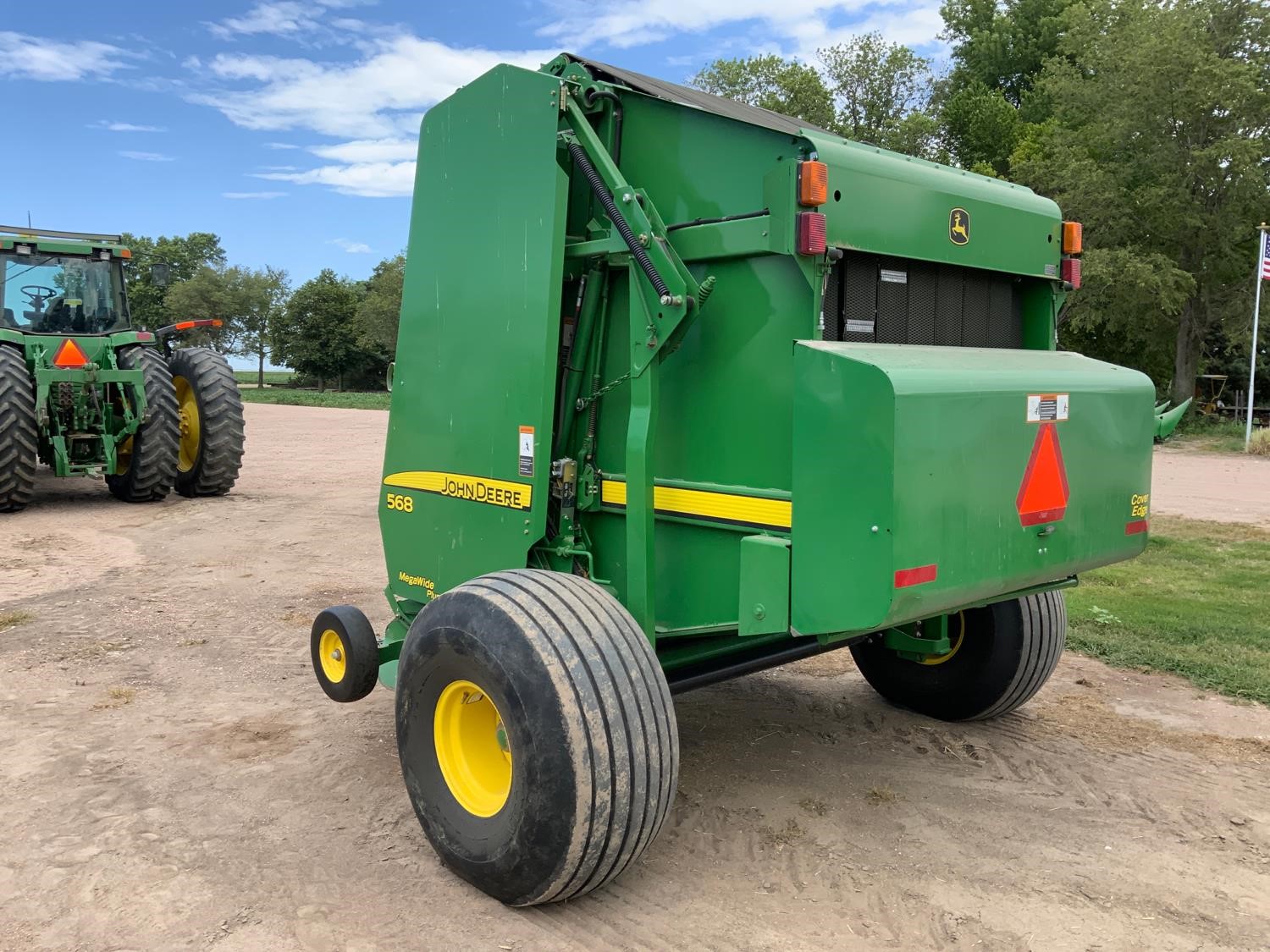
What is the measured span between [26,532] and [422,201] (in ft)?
23.9

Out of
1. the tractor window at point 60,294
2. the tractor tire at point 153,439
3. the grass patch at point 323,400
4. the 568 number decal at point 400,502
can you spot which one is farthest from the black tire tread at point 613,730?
the grass patch at point 323,400

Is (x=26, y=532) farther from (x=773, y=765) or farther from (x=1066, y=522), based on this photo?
(x=1066, y=522)

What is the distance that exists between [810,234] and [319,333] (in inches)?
2267

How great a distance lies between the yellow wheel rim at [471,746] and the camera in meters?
3.34

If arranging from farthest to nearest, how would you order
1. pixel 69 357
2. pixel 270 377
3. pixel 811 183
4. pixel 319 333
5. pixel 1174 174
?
pixel 270 377, pixel 319 333, pixel 1174 174, pixel 69 357, pixel 811 183

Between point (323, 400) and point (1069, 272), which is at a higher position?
point (1069, 272)

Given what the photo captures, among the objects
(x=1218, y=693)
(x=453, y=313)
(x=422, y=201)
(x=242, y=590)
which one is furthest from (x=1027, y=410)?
(x=242, y=590)

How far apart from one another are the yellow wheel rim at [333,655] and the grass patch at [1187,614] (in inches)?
170

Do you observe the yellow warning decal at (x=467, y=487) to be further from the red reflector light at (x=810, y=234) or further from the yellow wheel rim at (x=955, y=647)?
the yellow wheel rim at (x=955, y=647)

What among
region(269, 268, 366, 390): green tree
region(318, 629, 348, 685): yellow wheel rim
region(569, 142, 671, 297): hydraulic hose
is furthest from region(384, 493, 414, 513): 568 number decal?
region(269, 268, 366, 390): green tree

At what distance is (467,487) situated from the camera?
13.4 feet

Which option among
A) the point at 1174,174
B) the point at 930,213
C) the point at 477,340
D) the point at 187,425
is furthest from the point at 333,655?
the point at 1174,174

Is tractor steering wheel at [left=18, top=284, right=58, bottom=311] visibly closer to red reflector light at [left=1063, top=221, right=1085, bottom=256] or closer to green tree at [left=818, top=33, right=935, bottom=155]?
red reflector light at [left=1063, top=221, right=1085, bottom=256]

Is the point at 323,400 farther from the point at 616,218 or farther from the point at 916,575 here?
the point at 916,575
